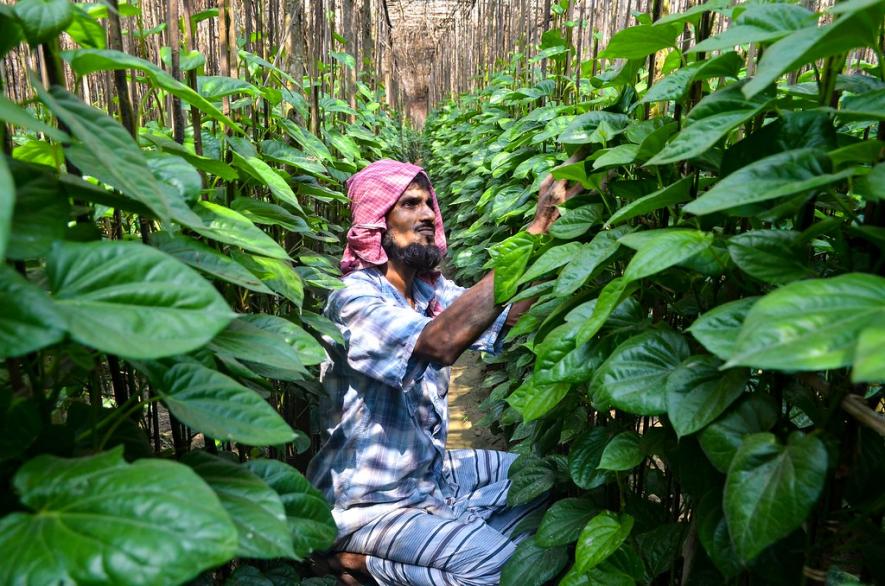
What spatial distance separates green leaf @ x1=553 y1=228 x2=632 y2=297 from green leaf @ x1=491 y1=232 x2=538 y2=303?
35 cm

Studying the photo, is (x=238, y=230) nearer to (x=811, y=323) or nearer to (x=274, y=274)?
(x=274, y=274)

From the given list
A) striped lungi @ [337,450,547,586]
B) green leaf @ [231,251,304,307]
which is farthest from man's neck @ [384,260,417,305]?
green leaf @ [231,251,304,307]

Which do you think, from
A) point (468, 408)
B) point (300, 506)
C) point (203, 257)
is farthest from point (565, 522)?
point (468, 408)

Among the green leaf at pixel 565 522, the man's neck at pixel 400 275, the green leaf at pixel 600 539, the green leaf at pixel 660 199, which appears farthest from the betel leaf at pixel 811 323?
the man's neck at pixel 400 275

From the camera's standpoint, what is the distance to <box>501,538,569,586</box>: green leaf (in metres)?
1.57

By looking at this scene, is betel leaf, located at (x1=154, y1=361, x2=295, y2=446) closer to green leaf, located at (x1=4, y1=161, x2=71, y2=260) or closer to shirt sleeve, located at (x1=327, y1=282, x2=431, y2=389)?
green leaf, located at (x1=4, y1=161, x2=71, y2=260)

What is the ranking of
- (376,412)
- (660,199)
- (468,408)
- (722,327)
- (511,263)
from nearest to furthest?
1. (722,327)
2. (660,199)
3. (511,263)
4. (376,412)
5. (468,408)

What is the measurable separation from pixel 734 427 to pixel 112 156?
0.77 meters

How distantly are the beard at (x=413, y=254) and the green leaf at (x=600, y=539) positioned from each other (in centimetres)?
133

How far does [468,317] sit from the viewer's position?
1.88 meters

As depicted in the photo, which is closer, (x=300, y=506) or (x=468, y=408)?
(x=300, y=506)

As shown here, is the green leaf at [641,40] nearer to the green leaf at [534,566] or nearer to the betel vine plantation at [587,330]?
the betel vine plantation at [587,330]

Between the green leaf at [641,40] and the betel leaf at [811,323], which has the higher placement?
the green leaf at [641,40]

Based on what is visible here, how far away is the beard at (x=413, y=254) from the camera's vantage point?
A: 7.90 ft
